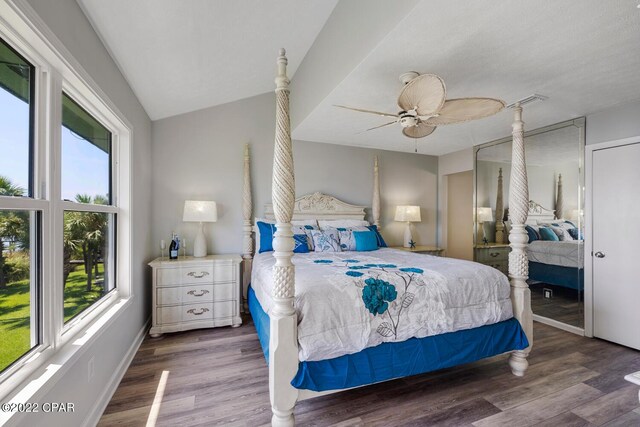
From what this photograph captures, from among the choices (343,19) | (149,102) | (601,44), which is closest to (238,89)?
(149,102)

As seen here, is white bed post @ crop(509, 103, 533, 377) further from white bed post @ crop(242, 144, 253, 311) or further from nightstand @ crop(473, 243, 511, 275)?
white bed post @ crop(242, 144, 253, 311)

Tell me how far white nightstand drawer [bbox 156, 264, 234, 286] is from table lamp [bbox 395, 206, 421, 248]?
2780 millimetres

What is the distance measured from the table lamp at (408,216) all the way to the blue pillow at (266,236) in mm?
2189

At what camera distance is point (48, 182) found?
141cm

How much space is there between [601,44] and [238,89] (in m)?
3.39

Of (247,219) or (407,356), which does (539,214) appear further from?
(247,219)

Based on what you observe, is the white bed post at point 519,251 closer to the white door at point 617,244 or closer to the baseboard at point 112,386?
the white door at point 617,244

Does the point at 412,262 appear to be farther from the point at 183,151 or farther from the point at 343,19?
the point at 183,151

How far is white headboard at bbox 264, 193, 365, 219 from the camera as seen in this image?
4055 mm

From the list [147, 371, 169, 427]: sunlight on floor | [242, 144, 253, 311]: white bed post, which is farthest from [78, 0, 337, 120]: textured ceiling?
[147, 371, 169, 427]: sunlight on floor

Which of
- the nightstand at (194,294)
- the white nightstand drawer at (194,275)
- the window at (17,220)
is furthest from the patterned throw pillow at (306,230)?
the window at (17,220)

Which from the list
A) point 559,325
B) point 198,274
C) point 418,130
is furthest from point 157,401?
point 559,325

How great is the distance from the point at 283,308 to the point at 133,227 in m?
1.90

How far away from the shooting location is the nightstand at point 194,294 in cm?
299
